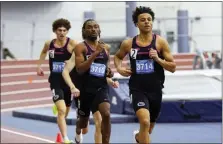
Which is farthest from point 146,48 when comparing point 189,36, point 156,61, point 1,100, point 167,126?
point 189,36

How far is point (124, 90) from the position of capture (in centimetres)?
→ 1852

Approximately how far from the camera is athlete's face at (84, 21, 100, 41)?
994cm

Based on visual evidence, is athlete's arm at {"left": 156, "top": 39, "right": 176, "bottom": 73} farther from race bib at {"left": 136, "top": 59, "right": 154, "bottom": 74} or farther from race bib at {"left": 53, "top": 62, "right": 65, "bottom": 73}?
race bib at {"left": 53, "top": 62, "right": 65, "bottom": 73}

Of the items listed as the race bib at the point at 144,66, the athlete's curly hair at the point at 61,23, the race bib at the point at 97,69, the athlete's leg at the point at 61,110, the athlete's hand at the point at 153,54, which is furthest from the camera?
the athlete's curly hair at the point at 61,23

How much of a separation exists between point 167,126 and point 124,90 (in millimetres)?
1948

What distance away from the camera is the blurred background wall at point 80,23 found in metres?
25.3

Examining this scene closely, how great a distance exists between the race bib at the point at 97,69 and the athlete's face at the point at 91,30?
0.37 metres

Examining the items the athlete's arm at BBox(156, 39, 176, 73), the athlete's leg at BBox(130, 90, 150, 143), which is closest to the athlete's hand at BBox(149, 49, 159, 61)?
the athlete's arm at BBox(156, 39, 176, 73)

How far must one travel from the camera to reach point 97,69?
33.2 ft

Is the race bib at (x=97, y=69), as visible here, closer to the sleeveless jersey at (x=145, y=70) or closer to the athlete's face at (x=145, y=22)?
the sleeveless jersey at (x=145, y=70)

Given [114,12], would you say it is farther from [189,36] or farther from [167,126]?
[167,126]

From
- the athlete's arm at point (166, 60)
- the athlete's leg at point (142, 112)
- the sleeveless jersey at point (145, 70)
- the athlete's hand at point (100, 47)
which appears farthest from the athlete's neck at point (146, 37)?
the athlete's hand at point (100, 47)

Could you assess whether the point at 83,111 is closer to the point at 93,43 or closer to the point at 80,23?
the point at 93,43

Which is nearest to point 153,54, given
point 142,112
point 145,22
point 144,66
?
point 144,66
